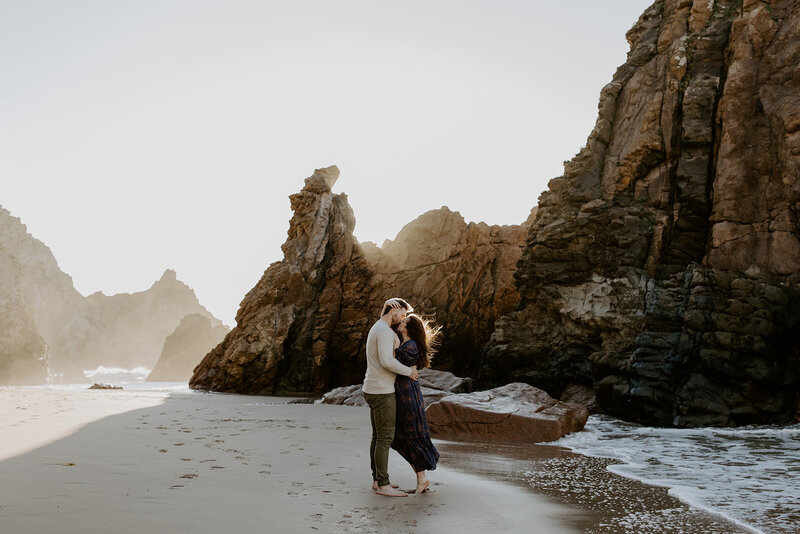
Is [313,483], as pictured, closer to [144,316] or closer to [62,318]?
[62,318]

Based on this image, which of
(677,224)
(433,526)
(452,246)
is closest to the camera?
(433,526)

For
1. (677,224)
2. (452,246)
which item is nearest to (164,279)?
(452,246)

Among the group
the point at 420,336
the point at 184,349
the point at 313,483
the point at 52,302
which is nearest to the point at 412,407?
the point at 420,336

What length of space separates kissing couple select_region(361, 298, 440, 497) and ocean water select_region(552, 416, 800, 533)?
2.31 m

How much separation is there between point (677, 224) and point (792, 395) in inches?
294

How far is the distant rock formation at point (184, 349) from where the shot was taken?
103 metres

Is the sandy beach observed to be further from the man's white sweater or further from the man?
the man's white sweater

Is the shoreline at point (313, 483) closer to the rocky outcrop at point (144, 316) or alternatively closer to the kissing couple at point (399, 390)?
the kissing couple at point (399, 390)

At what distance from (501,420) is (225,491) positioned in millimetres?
6775

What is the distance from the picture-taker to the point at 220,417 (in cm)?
1091

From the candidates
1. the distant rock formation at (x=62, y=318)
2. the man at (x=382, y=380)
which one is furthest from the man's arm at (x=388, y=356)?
the distant rock formation at (x=62, y=318)

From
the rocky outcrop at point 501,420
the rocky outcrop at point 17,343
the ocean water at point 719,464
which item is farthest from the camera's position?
the rocky outcrop at point 17,343

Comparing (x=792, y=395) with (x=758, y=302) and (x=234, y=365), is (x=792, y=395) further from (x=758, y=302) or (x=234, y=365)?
(x=234, y=365)

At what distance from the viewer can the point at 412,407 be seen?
521 centimetres
